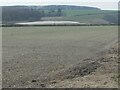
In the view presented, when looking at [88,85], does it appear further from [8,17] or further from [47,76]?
[8,17]

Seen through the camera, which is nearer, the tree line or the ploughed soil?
the ploughed soil

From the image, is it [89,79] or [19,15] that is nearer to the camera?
[89,79]

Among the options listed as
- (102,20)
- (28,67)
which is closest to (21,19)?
(102,20)

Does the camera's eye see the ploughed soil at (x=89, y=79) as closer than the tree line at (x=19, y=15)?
Yes

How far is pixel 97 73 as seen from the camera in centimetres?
1529

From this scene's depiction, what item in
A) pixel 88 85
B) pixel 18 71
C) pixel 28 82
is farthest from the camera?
pixel 18 71

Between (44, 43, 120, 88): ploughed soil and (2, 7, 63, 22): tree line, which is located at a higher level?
(44, 43, 120, 88): ploughed soil

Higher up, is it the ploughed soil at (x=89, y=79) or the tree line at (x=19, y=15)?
the ploughed soil at (x=89, y=79)

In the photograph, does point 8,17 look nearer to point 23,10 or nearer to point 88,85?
point 23,10

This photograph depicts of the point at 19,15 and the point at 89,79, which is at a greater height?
the point at 89,79

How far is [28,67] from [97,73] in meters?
4.94

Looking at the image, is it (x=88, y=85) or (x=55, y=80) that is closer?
(x=88, y=85)

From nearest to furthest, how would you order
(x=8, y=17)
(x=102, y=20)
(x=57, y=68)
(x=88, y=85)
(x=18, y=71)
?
(x=88, y=85), (x=18, y=71), (x=57, y=68), (x=8, y=17), (x=102, y=20)

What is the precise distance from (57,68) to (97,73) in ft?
13.0
